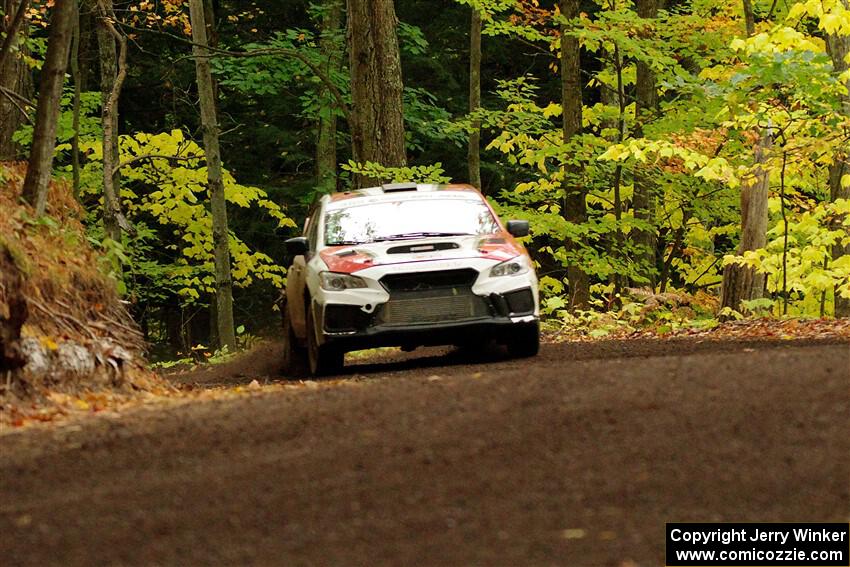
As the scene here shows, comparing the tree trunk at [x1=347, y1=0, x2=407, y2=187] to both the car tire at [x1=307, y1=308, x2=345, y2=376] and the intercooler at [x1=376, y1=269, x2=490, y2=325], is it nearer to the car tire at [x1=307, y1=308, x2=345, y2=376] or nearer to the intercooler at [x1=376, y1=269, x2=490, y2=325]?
the car tire at [x1=307, y1=308, x2=345, y2=376]

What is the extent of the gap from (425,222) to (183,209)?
685 inches

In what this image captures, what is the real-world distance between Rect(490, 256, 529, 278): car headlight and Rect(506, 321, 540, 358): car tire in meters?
0.52

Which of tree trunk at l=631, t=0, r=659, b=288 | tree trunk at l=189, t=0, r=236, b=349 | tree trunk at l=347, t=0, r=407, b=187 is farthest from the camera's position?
tree trunk at l=631, t=0, r=659, b=288

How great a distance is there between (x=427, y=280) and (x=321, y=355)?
132 cm

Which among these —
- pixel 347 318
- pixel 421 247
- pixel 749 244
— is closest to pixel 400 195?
pixel 421 247

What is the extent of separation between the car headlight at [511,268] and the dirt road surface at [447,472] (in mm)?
3772

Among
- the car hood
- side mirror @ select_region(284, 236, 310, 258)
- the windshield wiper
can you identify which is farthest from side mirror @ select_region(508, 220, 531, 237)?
side mirror @ select_region(284, 236, 310, 258)

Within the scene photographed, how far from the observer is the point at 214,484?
6211 millimetres

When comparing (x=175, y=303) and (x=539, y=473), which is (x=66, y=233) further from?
(x=175, y=303)

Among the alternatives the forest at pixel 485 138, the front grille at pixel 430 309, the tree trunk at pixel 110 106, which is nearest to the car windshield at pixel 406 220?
the front grille at pixel 430 309

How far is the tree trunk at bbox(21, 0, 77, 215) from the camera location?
40.0 feet

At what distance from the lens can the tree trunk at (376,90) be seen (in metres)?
20.6

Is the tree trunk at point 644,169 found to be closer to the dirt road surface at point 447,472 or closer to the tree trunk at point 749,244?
the tree trunk at point 749,244

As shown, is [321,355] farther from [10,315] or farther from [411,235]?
[10,315]
